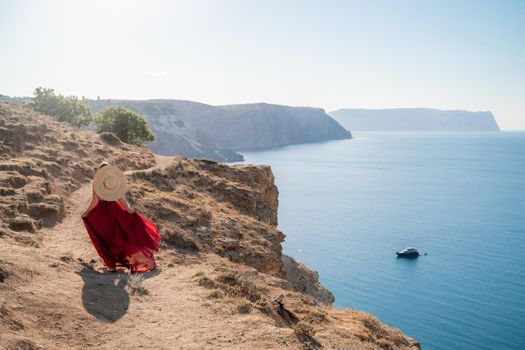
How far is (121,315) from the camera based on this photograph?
A: 1066cm

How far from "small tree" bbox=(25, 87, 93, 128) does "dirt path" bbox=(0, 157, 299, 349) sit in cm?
4898

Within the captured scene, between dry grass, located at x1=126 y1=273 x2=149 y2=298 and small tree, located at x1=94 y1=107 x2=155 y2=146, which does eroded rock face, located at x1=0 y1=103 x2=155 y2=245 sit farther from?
small tree, located at x1=94 y1=107 x2=155 y2=146

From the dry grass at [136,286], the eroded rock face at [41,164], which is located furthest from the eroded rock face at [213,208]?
the dry grass at [136,286]

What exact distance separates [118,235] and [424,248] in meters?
73.5

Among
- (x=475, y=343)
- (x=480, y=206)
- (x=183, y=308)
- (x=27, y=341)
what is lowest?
(x=475, y=343)

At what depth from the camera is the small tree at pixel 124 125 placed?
51.2 metres

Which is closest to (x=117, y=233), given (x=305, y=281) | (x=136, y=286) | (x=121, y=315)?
(x=136, y=286)

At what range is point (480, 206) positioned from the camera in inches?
4245

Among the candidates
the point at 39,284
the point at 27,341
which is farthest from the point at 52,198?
the point at 27,341

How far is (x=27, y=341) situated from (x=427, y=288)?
63.3 metres

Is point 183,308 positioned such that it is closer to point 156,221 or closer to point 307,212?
point 156,221

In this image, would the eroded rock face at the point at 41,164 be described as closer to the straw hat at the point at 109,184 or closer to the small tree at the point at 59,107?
the straw hat at the point at 109,184

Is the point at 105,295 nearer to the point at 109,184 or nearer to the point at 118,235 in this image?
the point at 118,235

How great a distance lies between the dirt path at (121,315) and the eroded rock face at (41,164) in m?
3.35
